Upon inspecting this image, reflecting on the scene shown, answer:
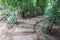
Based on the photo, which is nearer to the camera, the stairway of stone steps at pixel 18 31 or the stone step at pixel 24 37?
the stone step at pixel 24 37

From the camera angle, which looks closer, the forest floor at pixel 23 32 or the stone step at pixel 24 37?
the stone step at pixel 24 37

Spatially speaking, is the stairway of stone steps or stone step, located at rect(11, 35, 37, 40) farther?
the stairway of stone steps

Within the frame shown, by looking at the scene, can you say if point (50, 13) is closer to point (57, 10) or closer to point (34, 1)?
point (57, 10)

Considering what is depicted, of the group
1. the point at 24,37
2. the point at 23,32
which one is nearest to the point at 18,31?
the point at 23,32

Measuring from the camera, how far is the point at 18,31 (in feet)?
14.2

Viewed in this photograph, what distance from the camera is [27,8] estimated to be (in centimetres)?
605

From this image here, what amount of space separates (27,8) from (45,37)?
7.69 feet

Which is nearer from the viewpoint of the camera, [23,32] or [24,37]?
[24,37]

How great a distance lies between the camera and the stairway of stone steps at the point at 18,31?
156 inches

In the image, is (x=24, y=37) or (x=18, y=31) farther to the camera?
(x=18, y=31)

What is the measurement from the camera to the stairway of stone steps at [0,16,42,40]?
3.97 metres

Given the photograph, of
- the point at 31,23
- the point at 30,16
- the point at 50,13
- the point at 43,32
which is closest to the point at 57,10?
the point at 50,13

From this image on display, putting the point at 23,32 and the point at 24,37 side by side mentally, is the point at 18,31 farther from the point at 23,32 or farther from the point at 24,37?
the point at 24,37

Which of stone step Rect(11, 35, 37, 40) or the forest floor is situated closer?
stone step Rect(11, 35, 37, 40)
